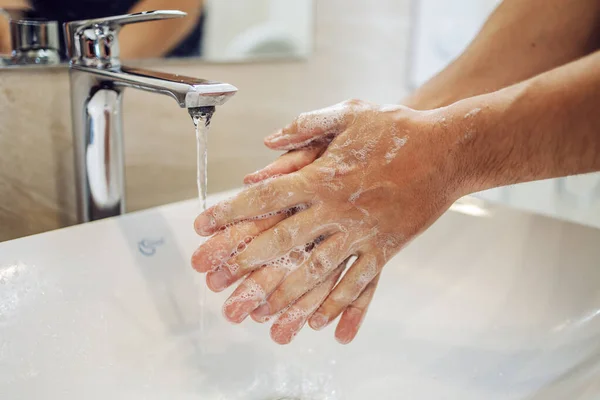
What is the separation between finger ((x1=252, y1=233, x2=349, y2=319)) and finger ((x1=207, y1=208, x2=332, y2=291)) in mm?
13

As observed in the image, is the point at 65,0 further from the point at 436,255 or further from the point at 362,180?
the point at 436,255

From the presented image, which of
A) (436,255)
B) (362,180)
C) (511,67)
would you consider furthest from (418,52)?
(362,180)

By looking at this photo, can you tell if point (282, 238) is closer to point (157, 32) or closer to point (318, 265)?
point (318, 265)

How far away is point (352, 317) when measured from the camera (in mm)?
566

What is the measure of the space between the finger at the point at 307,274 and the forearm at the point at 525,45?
296mm

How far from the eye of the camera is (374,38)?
100 centimetres

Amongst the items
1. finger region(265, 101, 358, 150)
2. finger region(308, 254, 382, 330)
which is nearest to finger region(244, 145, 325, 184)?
finger region(265, 101, 358, 150)

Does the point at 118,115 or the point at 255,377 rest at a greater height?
the point at 118,115

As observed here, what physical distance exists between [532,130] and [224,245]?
0.91 ft

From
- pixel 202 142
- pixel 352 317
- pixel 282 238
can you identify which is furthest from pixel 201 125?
pixel 352 317

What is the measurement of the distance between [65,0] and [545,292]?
24.1 inches

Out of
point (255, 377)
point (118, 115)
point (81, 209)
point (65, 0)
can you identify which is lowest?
point (255, 377)

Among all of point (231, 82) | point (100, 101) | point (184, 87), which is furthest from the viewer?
point (231, 82)

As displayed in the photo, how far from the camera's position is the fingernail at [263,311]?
0.53 m
